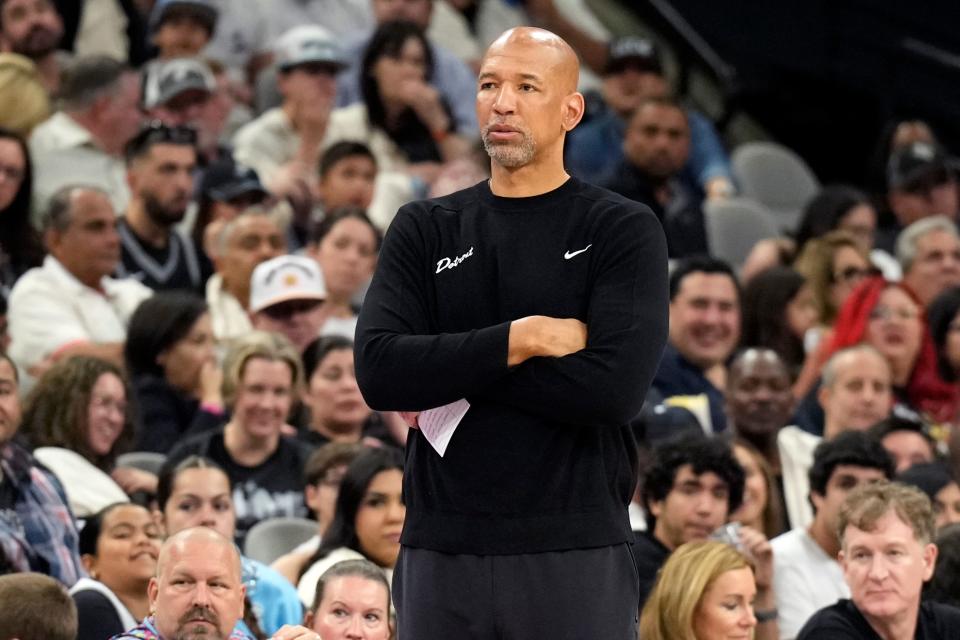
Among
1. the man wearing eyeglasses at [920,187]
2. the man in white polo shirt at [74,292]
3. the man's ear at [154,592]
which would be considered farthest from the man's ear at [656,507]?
the man wearing eyeglasses at [920,187]

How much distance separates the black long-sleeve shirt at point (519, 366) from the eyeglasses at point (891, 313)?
17.2 feet

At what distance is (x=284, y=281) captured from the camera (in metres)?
7.63

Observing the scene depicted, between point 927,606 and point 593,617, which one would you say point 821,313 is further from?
Answer: point 593,617

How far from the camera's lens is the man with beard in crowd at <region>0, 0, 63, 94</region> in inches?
355

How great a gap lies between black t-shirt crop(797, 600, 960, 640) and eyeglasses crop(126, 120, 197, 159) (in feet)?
12.9

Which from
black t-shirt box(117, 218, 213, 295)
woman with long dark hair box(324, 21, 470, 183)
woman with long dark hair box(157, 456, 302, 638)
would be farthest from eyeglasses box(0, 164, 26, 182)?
woman with long dark hair box(324, 21, 470, 183)

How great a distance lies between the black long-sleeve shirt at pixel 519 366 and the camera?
317 centimetres

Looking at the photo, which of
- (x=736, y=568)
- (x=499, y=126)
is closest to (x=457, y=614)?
(x=499, y=126)

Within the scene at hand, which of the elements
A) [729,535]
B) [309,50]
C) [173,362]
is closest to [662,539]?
[729,535]

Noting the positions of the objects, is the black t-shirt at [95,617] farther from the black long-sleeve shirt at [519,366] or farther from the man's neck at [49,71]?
the man's neck at [49,71]

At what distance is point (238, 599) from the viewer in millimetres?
4781

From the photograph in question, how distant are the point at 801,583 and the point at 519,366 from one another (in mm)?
3199

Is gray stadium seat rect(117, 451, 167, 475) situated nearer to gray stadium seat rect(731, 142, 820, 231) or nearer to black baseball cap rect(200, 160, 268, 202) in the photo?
black baseball cap rect(200, 160, 268, 202)

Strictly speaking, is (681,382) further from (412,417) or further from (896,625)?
(412,417)
